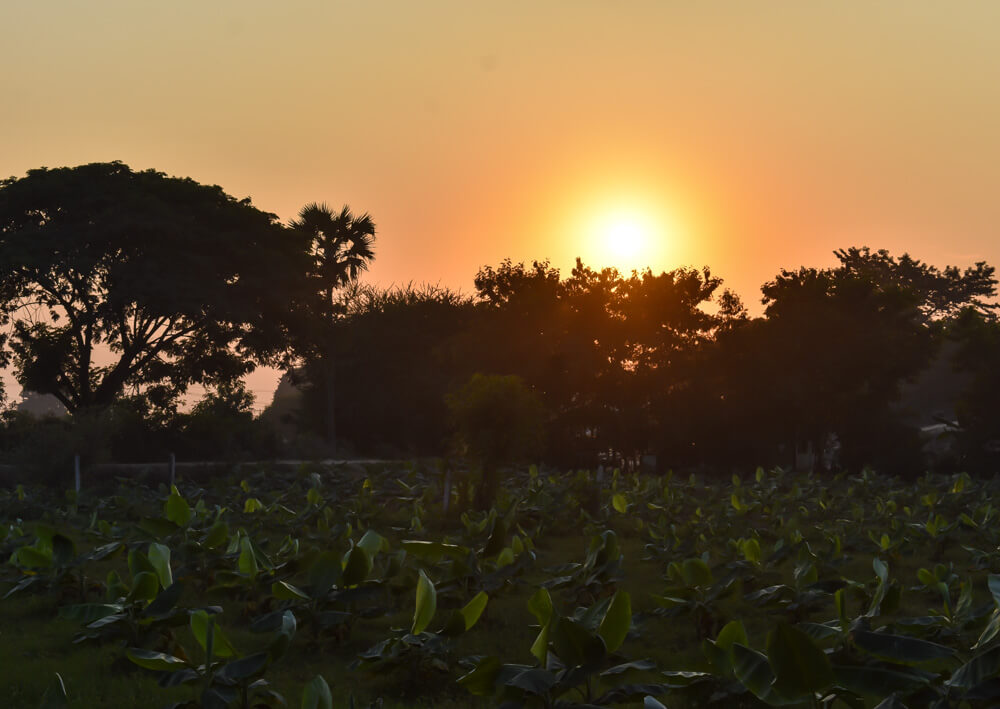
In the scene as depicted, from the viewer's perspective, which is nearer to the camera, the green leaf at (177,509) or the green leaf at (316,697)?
the green leaf at (316,697)

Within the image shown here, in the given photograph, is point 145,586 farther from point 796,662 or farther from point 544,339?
point 544,339

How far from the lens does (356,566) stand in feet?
20.8

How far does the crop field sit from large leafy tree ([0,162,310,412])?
18226 mm

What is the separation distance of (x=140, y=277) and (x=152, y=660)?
28.4m

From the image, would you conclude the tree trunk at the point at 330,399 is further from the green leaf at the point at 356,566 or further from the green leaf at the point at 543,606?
the green leaf at the point at 543,606

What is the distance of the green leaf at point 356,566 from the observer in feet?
20.8

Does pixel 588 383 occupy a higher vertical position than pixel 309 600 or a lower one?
higher

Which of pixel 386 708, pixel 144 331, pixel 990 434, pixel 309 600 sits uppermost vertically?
pixel 144 331

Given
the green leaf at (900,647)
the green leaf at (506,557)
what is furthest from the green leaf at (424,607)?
the green leaf at (506,557)

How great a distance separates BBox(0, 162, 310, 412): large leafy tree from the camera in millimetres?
30453

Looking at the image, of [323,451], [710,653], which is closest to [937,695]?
[710,653]

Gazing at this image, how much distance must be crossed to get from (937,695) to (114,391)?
33.4 metres

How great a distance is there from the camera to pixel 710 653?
3.90 m

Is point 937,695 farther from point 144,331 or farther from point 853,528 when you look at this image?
point 144,331
